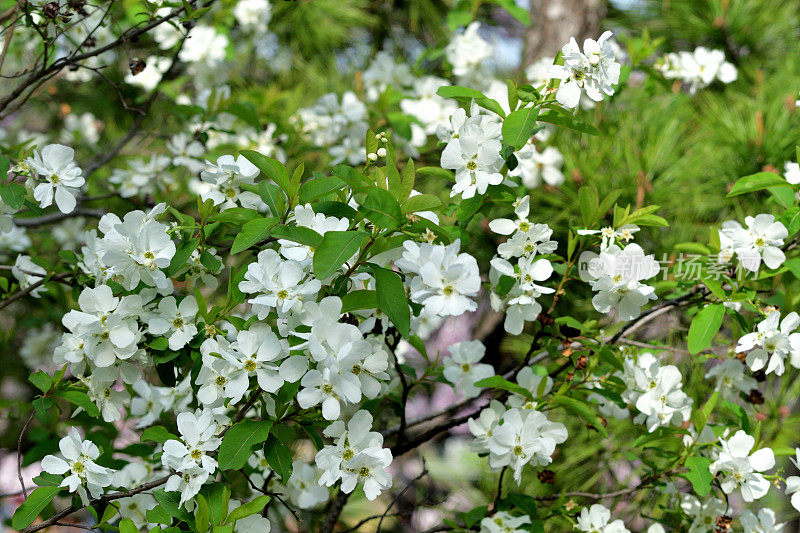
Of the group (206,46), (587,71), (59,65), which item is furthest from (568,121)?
(206,46)

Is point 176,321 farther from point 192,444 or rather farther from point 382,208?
point 382,208

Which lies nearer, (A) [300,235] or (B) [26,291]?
(A) [300,235]

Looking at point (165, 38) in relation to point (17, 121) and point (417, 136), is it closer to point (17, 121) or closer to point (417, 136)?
point (417, 136)

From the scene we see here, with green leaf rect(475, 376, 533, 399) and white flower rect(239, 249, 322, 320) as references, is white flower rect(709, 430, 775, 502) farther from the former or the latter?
white flower rect(239, 249, 322, 320)

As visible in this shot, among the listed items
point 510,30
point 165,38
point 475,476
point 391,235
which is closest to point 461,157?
point 391,235

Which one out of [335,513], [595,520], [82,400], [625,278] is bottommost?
[335,513]

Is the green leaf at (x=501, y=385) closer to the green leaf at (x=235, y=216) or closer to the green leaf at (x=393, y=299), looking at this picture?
the green leaf at (x=393, y=299)
